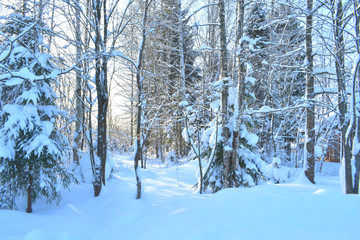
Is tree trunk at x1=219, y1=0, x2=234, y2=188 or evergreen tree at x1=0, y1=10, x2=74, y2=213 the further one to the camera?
tree trunk at x1=219, y1=0, x2=234, y2=188

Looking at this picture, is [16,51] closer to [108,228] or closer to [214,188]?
[108,228]

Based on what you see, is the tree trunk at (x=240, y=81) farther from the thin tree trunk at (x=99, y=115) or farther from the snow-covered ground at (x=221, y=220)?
the thin tree trunk at (x=99, y=115)

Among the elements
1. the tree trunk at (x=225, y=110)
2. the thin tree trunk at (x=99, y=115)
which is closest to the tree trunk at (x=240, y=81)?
the tree trunk at (x=225, y=110)

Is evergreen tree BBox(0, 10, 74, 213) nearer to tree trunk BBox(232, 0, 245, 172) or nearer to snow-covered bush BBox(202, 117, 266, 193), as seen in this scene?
snow-covered bush BBox(202, 117, 266, 193)

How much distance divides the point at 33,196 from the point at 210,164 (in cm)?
423

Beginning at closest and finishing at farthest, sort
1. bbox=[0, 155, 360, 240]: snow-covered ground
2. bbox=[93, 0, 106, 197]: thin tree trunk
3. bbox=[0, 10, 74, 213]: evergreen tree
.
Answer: bbox=[0, 155, 360, 240]: snow-covered ground < bbox=[0, 10, 74, 213]: evergreen tree < bbox=[93, 0, 106, 197]: thin tree trunk

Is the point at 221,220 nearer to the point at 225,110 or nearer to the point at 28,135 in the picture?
the point at 225,110

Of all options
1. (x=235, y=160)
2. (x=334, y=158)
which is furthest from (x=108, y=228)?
(x=334, y=158)

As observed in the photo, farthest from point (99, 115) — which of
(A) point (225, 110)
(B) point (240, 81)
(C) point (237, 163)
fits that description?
(C) point (237, 163)

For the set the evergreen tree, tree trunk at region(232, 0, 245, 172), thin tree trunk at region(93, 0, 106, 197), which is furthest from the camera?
tree trunk at region(232, 0, 245, 172)

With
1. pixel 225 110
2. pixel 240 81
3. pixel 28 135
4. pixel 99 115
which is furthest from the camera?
pixel 225 110

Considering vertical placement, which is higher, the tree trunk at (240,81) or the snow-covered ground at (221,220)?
the tree trunk at (240,81)

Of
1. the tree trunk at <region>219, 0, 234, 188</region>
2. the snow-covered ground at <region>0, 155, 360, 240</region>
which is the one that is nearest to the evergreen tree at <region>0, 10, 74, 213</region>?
the snow-covered ground at <region>0, 155, 360, 240</region>

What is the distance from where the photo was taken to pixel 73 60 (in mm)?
5387
